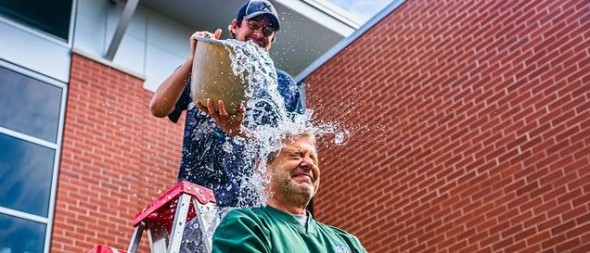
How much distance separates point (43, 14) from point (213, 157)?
5.95m

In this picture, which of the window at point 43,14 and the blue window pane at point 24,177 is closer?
the blue window pane at point 24,177

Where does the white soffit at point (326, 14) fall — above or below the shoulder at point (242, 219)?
above

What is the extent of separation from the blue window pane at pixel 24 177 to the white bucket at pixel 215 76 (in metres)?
5.07

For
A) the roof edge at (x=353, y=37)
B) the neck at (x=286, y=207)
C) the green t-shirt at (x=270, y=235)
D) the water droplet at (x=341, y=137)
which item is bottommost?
the green t-shirt at (x=270, y=235)

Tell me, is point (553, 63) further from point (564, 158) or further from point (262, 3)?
point (262, 3)

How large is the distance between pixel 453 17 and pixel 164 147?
370 cm

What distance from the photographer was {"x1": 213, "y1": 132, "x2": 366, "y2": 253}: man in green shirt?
2.94 metres

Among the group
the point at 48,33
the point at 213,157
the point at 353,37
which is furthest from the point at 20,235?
the point at 213,157

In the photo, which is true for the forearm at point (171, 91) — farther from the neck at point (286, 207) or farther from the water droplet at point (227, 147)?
the neck at point (286, 207)

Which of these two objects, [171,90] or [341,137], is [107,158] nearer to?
[341,137]

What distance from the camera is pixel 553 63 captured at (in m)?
6.73

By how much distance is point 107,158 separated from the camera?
352 inches

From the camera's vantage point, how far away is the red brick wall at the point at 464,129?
21.0ft

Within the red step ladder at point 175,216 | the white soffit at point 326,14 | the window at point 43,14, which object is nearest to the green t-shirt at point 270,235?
the red step ladder at point 175,216
